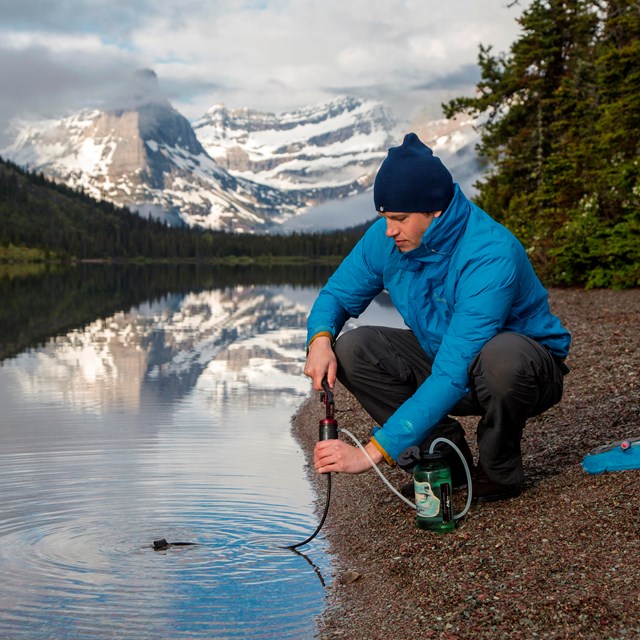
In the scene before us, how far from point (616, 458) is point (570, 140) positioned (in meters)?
35.6

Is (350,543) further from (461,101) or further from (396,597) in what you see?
(461,101)

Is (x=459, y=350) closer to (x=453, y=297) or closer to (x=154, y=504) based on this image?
(x=453, y=297)

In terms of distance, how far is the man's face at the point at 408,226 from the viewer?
17.6 feet

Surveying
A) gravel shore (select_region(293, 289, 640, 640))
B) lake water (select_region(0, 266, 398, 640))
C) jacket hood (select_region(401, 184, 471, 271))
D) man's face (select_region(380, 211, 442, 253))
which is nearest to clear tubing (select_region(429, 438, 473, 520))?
gravel shore (select_region(293, 289, 640, 640))

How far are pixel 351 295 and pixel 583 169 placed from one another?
3213 cm

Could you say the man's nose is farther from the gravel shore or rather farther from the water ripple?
the water ripple

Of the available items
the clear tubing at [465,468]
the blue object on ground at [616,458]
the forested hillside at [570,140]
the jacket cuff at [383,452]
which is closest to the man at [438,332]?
the jacket cuff at [383,452]

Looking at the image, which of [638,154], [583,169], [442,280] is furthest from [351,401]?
[583,169]

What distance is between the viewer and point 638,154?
95.7 ft

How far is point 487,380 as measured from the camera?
5422 millimetres

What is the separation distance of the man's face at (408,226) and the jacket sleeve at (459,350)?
376mm

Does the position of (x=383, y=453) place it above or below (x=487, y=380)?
below

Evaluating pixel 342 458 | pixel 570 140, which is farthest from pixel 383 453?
pixel 570 140

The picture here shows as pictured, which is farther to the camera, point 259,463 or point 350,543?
point 259,463
